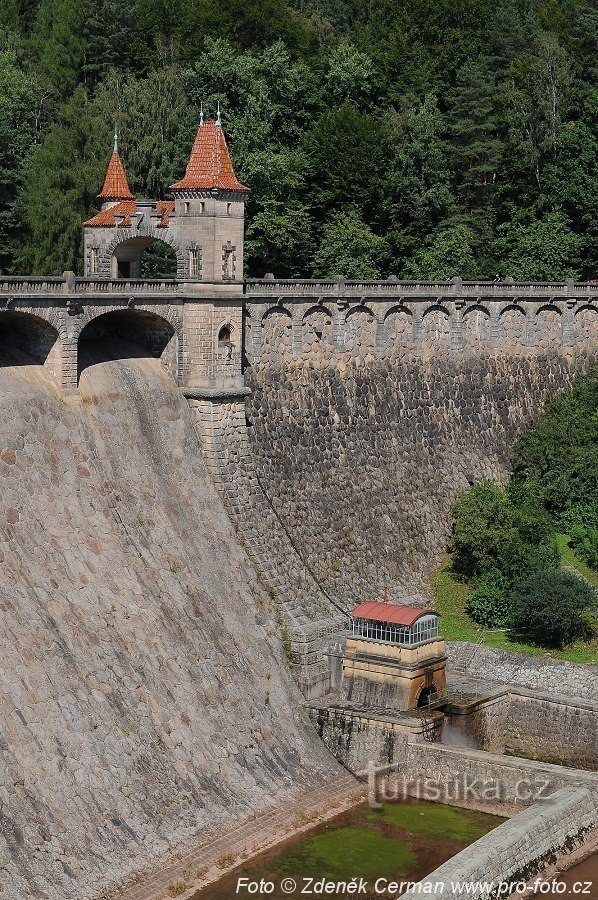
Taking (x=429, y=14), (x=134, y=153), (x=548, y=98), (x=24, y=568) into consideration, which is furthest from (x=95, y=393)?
(x=429, y=14)

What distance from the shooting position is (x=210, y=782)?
47.1 metres

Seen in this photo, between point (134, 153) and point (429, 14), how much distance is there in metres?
31.9

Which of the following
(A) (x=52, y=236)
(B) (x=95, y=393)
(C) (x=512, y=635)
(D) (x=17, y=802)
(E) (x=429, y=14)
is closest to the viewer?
(D) (x=17, y=802)

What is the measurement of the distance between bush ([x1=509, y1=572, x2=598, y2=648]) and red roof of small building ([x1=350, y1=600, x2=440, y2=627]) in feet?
23.2

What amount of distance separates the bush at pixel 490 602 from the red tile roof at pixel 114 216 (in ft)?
71.9

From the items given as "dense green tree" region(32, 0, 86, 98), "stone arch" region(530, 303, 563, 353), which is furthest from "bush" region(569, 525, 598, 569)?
"dense green tree" region(32, 0, 86, 98)

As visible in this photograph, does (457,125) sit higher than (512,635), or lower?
higher

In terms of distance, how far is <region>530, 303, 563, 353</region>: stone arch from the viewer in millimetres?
78812

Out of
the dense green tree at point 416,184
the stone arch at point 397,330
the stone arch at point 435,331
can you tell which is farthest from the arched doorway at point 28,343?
the dense green tree at point 416,184

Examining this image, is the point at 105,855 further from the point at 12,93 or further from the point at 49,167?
the point at 12,93

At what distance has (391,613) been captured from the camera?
176 ft

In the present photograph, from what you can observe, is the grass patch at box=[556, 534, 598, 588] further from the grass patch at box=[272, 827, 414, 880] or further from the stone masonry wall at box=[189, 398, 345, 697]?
the grass patch at box=[272, 827, 414, 880]

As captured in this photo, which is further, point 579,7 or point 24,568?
point 579,7

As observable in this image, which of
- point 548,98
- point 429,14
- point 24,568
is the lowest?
point 24,568
